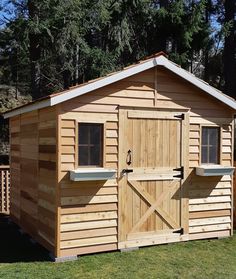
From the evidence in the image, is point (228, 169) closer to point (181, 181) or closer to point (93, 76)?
point (181, 181)

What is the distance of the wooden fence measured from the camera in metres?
11.0

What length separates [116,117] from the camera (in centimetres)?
705

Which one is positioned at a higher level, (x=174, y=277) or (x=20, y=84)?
(x=20, y=84)

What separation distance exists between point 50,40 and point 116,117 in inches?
361

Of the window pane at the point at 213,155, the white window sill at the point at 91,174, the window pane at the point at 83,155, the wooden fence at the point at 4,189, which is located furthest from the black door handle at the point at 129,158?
the wooden fence at the point at 4,189

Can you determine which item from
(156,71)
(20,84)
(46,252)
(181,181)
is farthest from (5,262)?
(20,84)

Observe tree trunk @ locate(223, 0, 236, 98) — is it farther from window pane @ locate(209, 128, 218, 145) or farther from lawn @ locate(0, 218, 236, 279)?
lawn @ locate(0, 218, 236, 279)

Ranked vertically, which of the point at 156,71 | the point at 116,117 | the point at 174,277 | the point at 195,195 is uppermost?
the point at 156,71

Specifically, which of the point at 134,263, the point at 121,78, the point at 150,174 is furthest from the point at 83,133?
the point at 134,263

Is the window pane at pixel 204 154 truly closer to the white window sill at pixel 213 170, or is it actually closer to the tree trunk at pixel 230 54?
the white window sill at pixel 213 170

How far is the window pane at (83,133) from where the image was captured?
6.78m

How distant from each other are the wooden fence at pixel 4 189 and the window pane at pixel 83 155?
186 inches

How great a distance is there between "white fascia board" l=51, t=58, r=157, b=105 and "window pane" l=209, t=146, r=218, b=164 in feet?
6.67

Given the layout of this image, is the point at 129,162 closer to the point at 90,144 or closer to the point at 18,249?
the point at 90,144
